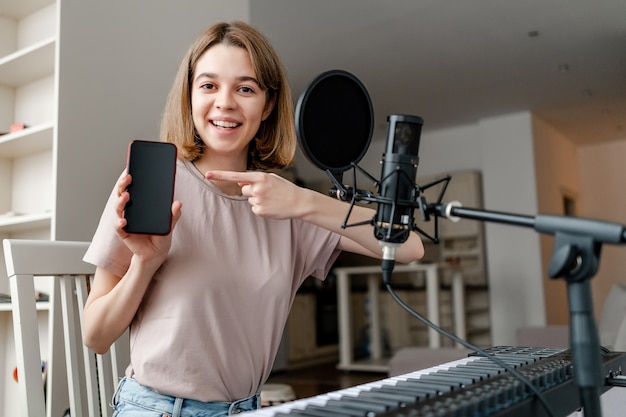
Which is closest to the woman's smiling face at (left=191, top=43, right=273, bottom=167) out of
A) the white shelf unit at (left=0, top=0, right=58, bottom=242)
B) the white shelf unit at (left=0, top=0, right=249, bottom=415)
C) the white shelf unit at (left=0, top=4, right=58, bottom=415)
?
the white shelf unit at (left=0, top=0, right=249, bottom=415)

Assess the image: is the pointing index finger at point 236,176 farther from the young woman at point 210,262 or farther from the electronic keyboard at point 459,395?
the electronic keyboard at point 459,395

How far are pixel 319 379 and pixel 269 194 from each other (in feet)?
15.8

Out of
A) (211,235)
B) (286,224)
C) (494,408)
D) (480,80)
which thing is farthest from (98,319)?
(480,80)

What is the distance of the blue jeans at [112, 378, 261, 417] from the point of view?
946 mm

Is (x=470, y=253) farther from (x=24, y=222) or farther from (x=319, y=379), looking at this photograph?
(x=24, y=222)

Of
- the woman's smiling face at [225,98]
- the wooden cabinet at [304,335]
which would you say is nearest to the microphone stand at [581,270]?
the woman's smiling face at [225,98]

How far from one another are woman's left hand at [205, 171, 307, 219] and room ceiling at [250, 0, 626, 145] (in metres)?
3.05

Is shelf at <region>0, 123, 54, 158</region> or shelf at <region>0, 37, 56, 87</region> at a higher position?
shelf at <region>0, 37, 56, 87</region>

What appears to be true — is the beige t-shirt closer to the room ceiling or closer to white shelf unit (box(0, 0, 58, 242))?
white shelf unit (box(0, 0, 58, 242))

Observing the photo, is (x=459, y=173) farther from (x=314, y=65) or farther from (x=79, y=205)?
(x=79, y=205)

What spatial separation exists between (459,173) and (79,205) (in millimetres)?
5227

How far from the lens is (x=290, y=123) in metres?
1.19

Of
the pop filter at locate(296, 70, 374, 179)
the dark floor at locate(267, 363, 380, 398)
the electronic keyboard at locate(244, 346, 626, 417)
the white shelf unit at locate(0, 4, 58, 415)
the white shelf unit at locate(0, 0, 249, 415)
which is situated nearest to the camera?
the electronic keyboard at locate(244, 346, 626, 417)

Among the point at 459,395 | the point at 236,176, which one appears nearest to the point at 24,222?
the point at 236,176
